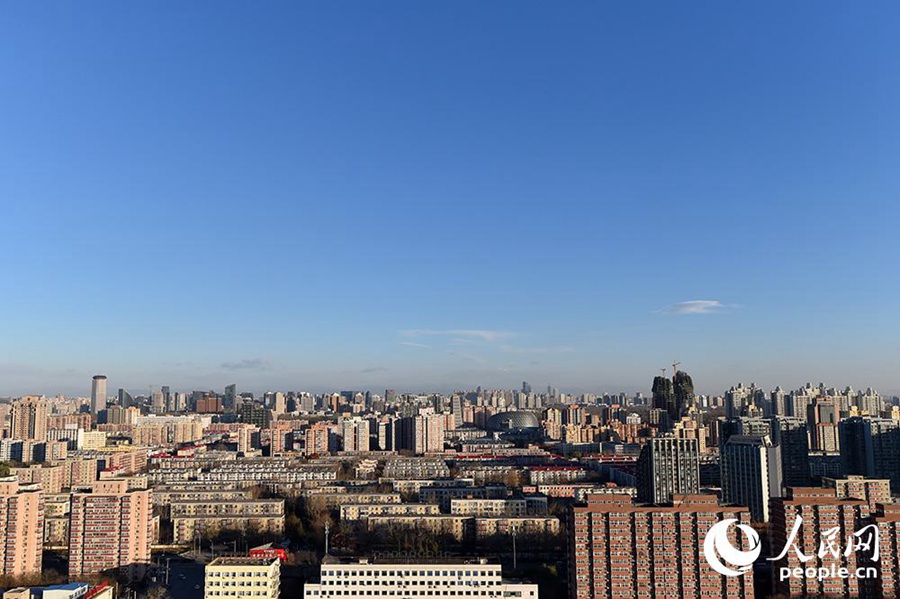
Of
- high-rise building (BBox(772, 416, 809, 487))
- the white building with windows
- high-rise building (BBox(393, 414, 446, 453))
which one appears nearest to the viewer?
the white building with windows

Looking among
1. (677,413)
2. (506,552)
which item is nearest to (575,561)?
(506,552)

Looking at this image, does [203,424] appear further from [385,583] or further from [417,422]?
[385,583]

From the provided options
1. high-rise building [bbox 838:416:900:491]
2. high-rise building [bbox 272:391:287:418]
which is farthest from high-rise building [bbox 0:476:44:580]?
high-rise building [bbox 272:391:287:418]

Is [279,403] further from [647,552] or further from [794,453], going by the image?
[647,552]

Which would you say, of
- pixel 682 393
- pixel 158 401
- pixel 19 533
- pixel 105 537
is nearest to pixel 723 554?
pixel 105 537

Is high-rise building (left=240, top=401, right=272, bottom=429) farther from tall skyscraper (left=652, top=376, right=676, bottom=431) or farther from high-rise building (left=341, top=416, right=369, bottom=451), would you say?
tall skyscraper (left=652, top=376, right=676, bottom=431)

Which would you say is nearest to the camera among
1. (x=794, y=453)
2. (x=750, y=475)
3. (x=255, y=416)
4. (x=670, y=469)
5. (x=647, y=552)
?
(x=647, y=552)
